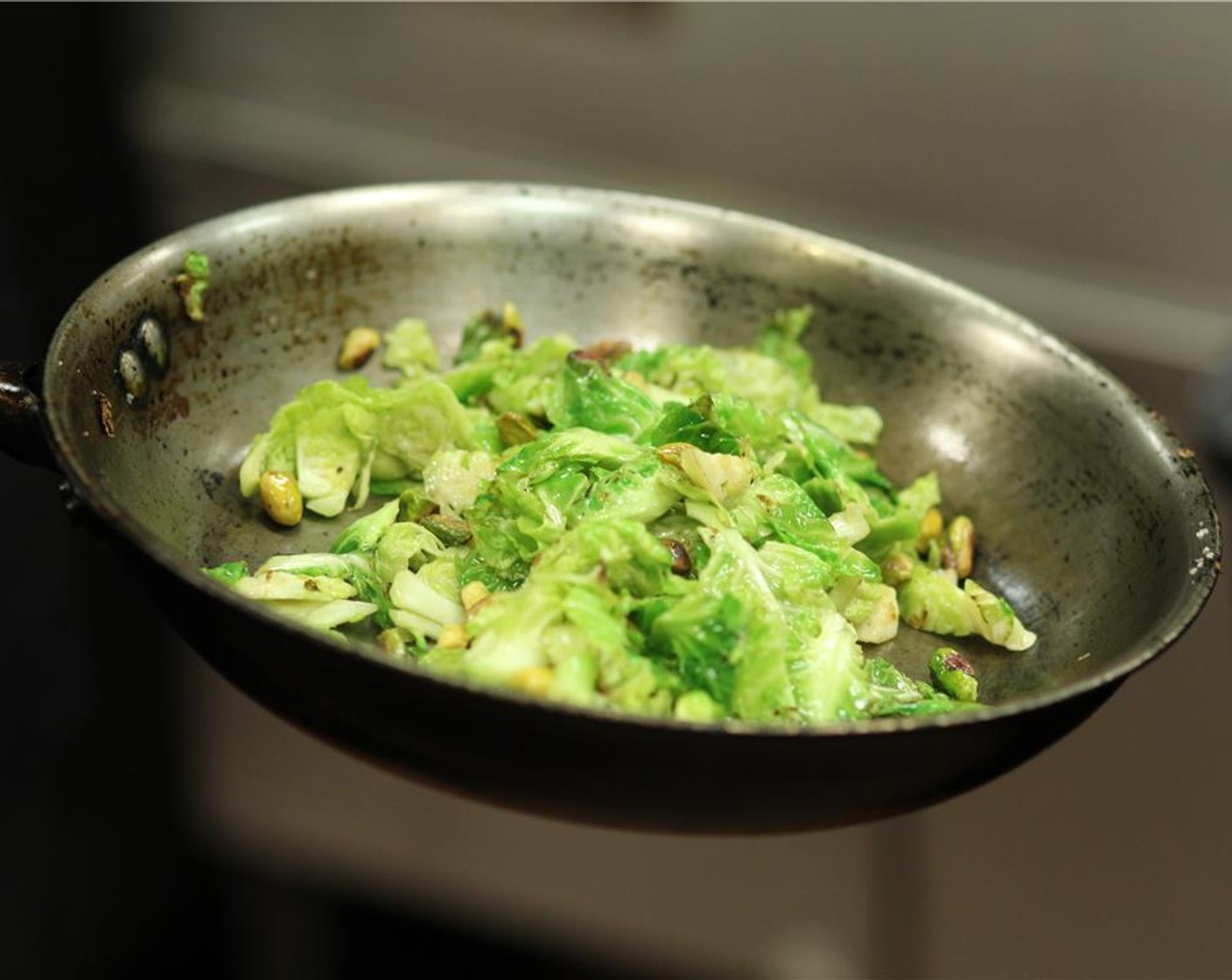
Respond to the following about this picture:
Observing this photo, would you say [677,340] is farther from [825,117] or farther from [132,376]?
[825,117]

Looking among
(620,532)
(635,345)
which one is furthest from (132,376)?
(635,345)

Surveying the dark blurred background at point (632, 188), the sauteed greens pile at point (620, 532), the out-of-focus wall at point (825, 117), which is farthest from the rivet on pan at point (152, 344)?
Result: the out-of-focus wall at point (825, 117)

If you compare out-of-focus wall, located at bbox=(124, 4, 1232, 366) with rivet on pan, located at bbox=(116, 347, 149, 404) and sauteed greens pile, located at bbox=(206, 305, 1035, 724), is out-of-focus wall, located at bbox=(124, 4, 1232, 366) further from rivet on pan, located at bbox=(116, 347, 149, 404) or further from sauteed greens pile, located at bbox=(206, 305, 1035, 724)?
rivet on pan, located at bbox=(116, 347, 149, 404)

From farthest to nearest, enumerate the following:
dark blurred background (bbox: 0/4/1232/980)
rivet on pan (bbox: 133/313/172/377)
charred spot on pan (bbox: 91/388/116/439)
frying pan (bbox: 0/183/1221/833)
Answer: dark blurred background (bbox: 0/4/1232/980) → rivet on pan (bbox: 133/313/172/377) → charred spot on pan (bbox: 91/388/116/439) → frying pan (bbox: 0/183/1221/833)

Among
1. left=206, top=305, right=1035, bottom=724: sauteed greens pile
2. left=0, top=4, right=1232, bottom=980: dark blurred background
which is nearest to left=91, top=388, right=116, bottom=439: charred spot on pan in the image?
left=206, top=305, right=1035, bottom=724: sauteed greens pile

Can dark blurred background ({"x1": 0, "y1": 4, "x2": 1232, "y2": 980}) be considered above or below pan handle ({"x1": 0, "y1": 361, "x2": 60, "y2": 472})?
below

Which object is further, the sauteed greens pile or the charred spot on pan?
the charred spot on pan

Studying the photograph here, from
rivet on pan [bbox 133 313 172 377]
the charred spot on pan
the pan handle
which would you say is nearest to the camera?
the pan handle
